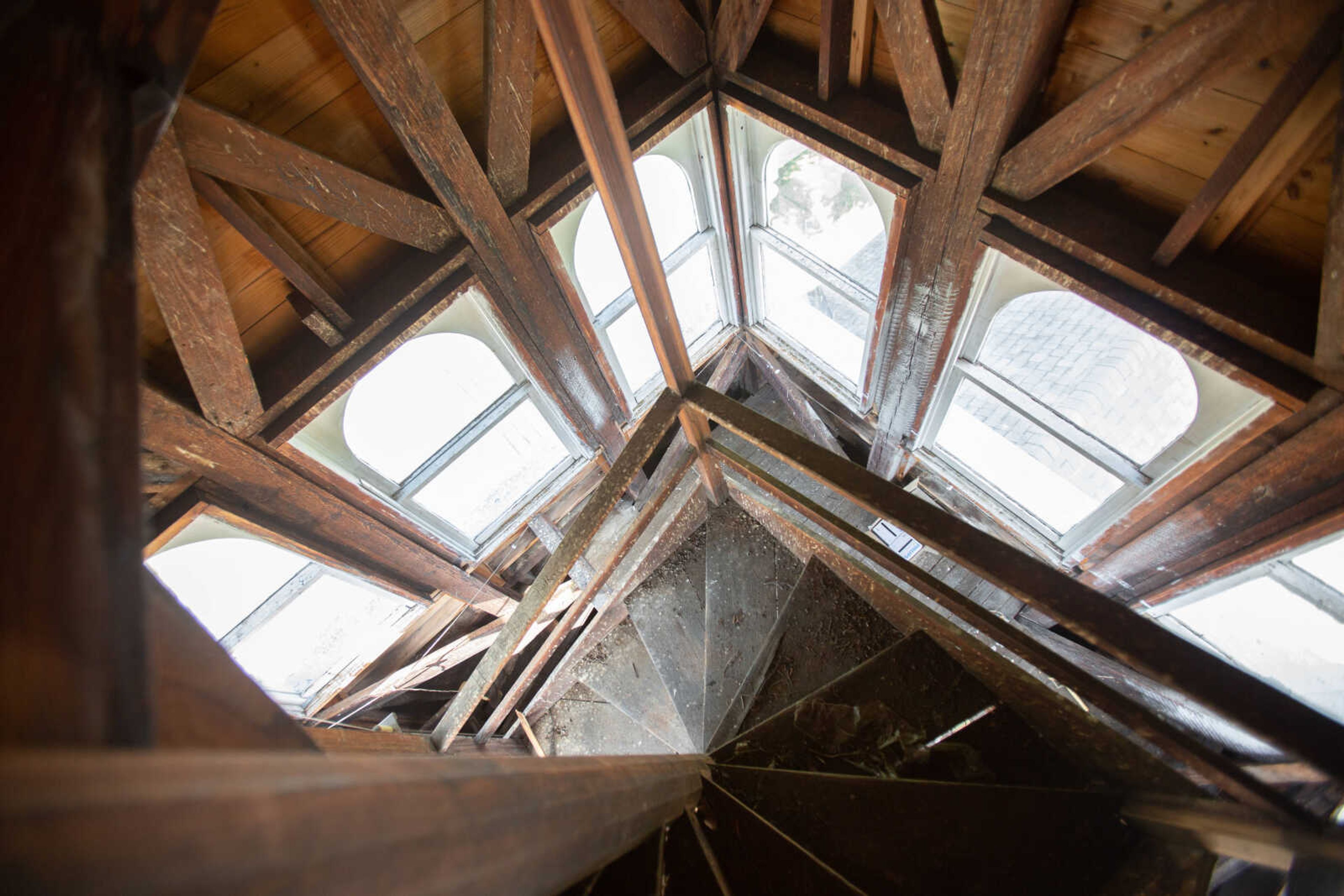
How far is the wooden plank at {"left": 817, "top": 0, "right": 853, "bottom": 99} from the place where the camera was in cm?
308

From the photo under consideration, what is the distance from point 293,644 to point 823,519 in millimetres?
3703

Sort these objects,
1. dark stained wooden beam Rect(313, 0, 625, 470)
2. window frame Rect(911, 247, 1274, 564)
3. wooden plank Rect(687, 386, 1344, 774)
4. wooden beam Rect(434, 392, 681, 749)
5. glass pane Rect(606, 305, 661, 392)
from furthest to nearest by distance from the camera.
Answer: glass pane Rect(606, 305, 661, 392)
window frame Rect(911, 247, 1274, 564)
wooden beam Rect(434, 392, 681, 749)
dark stained wooden beam Rect(313, 0, 625, 470)
wooden plank Rect(687, 386, 1344, 774)

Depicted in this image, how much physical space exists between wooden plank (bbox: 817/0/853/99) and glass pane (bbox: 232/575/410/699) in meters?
3.92

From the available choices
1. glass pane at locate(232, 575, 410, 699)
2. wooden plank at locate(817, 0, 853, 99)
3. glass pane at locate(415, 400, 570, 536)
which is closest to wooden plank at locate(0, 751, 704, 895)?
wooden plank at locate(817, 0, 853, 99)

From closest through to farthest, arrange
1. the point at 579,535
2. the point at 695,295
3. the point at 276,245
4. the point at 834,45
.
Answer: the point at 276,245 → the point at 579,535 → the point at 834,45 → the point at 695,295

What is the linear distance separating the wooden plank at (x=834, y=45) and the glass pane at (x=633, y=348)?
1813 millimetres

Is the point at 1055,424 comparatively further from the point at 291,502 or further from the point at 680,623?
the point at 291,502

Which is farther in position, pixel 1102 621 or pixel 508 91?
pixel 508 91

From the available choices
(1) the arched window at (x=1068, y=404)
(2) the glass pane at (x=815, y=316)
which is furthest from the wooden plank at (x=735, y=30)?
(1) the arched window at (x=1068, y=404)

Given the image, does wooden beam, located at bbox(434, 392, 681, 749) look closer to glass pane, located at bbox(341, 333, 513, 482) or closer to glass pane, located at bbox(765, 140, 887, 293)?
glass pane, located at bbox(341, 333, 513, 482)

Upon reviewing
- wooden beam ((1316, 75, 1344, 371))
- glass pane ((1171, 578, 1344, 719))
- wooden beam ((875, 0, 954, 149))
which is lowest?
glass pane ((1171, 578, 1344, 719))

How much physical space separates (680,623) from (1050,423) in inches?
93.9

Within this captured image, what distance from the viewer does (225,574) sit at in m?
3.53

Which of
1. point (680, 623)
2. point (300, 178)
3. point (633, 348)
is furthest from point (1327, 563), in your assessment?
point (300, 178)
